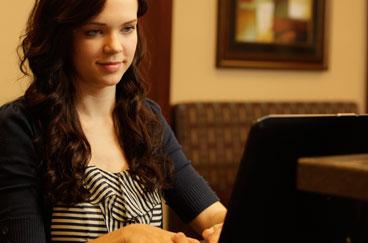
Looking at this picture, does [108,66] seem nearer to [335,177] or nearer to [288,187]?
[288,187]

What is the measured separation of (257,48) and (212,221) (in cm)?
188

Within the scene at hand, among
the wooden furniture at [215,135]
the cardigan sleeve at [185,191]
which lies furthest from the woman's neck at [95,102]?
the wooden furniture at [215,135]

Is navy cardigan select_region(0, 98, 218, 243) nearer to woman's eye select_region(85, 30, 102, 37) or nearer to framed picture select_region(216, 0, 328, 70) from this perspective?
woman's eye select_region(85, 30, 102, 37)

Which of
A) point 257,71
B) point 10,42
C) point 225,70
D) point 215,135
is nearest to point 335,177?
point 10,42

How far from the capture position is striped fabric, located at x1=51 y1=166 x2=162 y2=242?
5.98 ft

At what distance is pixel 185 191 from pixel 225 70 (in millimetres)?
1673

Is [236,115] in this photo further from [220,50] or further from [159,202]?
[159,202]

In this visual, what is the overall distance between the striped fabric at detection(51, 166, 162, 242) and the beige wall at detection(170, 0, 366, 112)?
1.59 m

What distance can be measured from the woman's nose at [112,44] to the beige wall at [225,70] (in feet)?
3.85

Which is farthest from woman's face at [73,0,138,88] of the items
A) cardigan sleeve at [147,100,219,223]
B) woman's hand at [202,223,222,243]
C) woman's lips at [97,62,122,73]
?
woman's hand at [202,223,222,243]

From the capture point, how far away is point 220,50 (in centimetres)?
365

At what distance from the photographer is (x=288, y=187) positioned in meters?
0.95

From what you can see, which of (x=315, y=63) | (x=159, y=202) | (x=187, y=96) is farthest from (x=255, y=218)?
(x=315, y=63)

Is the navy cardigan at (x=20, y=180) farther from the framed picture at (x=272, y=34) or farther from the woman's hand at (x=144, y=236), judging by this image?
the framed picture at (x=272, y=34)
